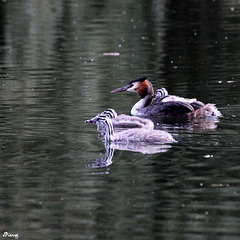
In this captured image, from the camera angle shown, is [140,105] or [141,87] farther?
[141,87]

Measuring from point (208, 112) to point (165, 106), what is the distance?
82cm

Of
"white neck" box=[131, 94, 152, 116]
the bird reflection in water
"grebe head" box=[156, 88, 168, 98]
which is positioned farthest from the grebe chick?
"grebe head" box=[156, 88, 168, 98]

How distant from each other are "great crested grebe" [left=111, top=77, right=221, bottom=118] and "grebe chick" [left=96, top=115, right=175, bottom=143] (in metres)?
2.06

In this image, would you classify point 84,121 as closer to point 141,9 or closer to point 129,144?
point 129,144

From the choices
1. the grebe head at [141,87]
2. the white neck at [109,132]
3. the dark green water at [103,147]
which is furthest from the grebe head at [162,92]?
the white neck at [109,132]

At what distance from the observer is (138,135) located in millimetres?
10594

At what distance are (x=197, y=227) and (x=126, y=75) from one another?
33.8 feet

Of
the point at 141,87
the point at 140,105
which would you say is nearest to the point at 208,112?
the point at 140,105

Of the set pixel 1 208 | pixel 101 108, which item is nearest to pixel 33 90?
pixel 101 108

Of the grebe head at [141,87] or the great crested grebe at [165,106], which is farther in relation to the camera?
the grebe head at [141,87]

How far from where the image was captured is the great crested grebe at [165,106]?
41.7 ft

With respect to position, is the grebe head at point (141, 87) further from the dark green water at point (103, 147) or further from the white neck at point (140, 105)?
the dark green water at point (103, 147)

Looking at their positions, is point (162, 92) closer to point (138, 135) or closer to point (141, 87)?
point (141, 87)

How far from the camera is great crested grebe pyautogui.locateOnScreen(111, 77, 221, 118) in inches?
500
